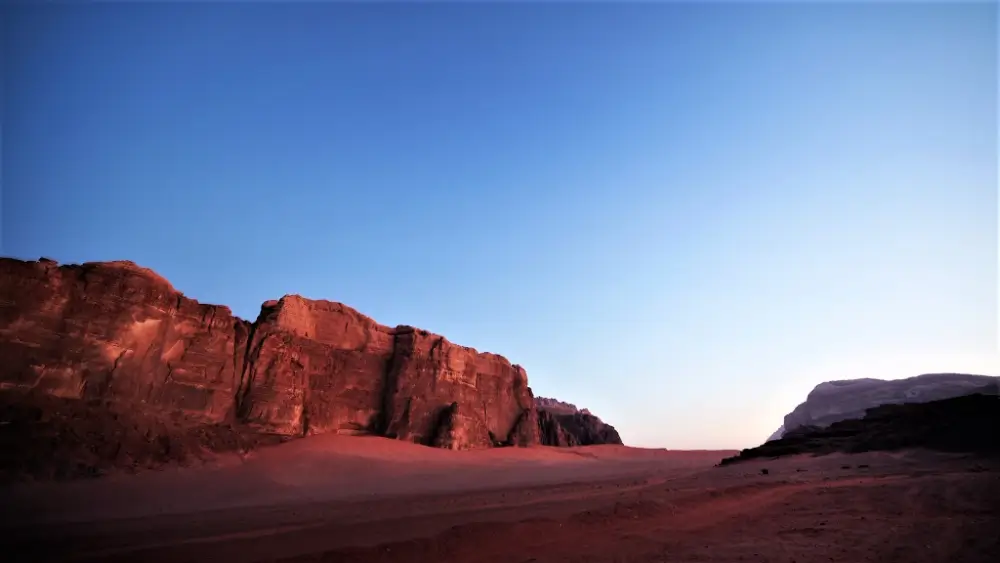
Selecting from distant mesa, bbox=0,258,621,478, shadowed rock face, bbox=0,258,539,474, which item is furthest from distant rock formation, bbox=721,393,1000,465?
distant mesa, bbox=0,258,621,478

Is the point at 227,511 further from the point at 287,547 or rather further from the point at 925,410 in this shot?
the point at 925,410

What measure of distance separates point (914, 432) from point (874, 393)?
4738 cm

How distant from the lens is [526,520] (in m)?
10.2

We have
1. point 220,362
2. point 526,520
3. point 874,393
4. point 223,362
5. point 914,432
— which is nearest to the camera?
point 526,520

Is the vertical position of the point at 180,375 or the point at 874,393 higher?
the point at 874,393

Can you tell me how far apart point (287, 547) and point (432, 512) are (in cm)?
446

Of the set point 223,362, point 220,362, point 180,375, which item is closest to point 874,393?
point 223,362

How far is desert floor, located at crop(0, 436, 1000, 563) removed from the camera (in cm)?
762

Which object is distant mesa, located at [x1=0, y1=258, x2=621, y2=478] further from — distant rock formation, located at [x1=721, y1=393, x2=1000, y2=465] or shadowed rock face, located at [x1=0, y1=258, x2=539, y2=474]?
distant rock formation, located at [x1=721, y1=393, x2=1000, y2=465]

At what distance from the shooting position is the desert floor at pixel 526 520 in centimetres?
762

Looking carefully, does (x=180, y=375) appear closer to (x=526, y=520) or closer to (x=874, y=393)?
(x=526, y=520)

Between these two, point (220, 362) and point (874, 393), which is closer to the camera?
point (220, 362)

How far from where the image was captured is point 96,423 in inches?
706

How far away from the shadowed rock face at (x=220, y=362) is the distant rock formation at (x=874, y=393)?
3211 centimetres
